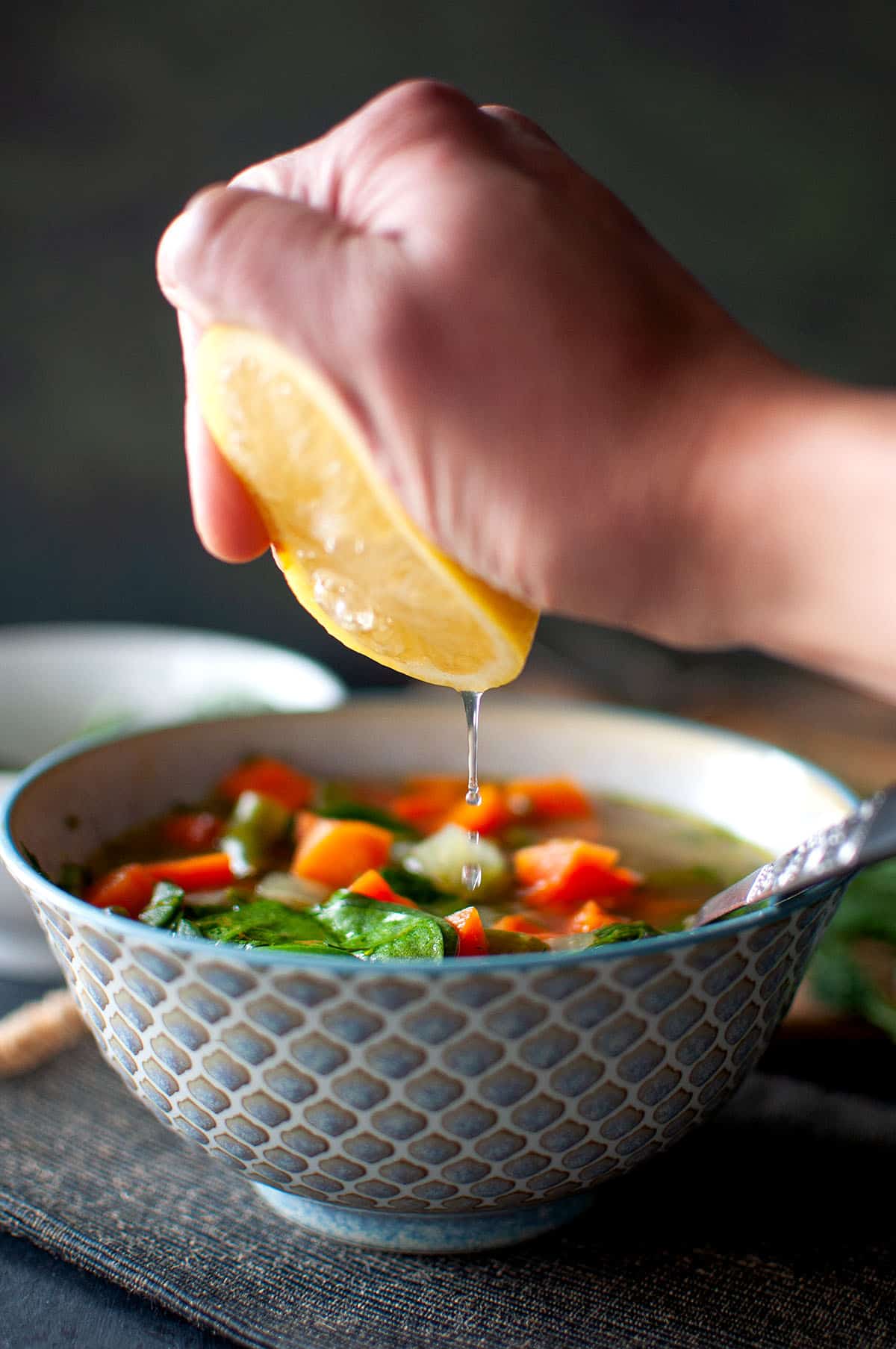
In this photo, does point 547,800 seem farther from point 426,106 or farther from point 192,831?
point 426,106

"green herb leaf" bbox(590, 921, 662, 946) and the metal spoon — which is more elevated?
the metal spoon

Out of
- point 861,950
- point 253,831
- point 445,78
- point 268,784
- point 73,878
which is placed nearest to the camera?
point 73,878

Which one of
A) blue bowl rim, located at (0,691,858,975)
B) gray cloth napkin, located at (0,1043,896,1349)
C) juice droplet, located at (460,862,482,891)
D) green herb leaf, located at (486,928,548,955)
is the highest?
blue bowl rim, located at (0,691,858,975)

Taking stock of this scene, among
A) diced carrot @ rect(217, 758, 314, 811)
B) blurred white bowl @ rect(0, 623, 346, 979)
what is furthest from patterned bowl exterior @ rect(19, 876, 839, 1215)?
blurred white bowl @ rect(0, 623, 346, 979)

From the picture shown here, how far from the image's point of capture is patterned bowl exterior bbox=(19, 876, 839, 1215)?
0.98m

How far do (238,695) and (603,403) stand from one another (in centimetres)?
142

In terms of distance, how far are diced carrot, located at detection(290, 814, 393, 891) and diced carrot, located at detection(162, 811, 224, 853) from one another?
0.13 meters

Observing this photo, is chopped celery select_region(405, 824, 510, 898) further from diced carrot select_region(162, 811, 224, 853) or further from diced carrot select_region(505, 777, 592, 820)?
diced carrot select_region(162, 811, 224, 853)

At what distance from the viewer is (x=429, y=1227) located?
3.83 feet

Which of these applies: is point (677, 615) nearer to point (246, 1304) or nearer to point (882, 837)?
point (882, 837)

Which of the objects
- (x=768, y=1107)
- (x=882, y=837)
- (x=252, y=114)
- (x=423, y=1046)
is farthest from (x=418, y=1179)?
(x=252, y=114)

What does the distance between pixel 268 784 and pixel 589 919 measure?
52 centimetres

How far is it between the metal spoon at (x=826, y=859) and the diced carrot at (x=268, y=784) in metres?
0.61

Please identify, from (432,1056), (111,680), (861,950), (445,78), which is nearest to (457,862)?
(432,1056)
